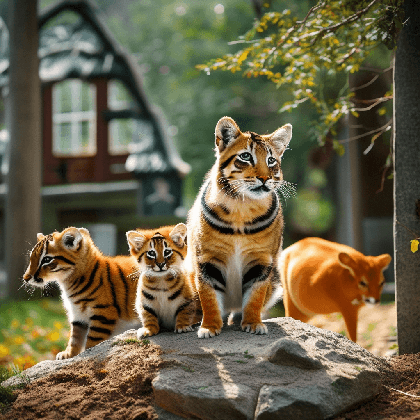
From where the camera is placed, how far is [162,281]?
3916 mm

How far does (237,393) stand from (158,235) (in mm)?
1308

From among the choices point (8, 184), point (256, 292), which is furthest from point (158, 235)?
point (8, 184)

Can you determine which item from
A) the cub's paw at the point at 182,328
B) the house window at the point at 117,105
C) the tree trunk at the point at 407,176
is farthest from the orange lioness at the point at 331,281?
the house window at the point at 117,105

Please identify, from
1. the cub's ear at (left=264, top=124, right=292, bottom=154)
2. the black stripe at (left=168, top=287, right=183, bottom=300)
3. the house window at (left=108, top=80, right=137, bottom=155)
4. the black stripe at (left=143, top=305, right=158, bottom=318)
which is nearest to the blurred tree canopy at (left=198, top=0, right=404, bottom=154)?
the cub's ear at (left=264, top=124, right=292, bottom=154)

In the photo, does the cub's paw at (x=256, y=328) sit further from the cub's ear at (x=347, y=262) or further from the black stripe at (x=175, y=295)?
the cub's ear at (x=347, y=262)

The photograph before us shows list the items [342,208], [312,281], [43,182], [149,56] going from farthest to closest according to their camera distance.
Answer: [149,56] → [43,182] → [342,208] → [312,281]

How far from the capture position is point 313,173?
19203 mm

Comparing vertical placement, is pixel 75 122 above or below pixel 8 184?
above

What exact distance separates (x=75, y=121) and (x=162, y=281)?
440 inches

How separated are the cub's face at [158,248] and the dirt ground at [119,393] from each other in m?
0.57

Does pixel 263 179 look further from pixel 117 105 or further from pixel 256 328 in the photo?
pixel 117 105

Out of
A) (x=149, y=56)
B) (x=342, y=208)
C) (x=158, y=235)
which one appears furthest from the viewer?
(x=149, y=56)

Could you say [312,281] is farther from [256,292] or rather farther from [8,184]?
[8,184]

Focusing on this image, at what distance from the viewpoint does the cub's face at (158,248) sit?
3.79m
